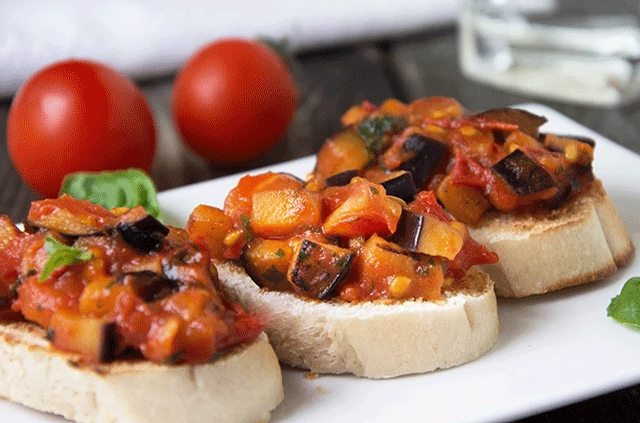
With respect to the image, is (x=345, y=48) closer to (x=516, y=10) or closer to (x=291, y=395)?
(x=516, y=10)

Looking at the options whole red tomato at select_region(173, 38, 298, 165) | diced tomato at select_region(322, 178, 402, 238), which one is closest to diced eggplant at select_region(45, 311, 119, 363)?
diced tomato at select_region(322, 178, 402, 238)

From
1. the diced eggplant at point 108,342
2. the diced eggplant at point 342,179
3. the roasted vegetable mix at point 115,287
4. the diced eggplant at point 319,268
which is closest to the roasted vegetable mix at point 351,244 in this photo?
the diced eggplant at point 319,268

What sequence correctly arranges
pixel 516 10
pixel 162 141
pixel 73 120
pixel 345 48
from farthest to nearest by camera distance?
pixel 345 48, pixel 516 10, pixel 162 141, pixel 73 120

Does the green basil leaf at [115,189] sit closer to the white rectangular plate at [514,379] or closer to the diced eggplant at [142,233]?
the diced eggplant at [142,233]

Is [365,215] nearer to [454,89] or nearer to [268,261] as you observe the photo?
[268,261]

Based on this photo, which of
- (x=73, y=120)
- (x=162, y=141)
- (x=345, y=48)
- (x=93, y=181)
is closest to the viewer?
(x=93, y=181)

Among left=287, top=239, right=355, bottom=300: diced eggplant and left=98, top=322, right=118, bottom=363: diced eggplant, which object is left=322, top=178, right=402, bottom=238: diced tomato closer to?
left=287, top=239, right=355, bottom=300: diced eggplant

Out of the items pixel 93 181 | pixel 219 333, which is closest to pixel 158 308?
pixel 219 333
